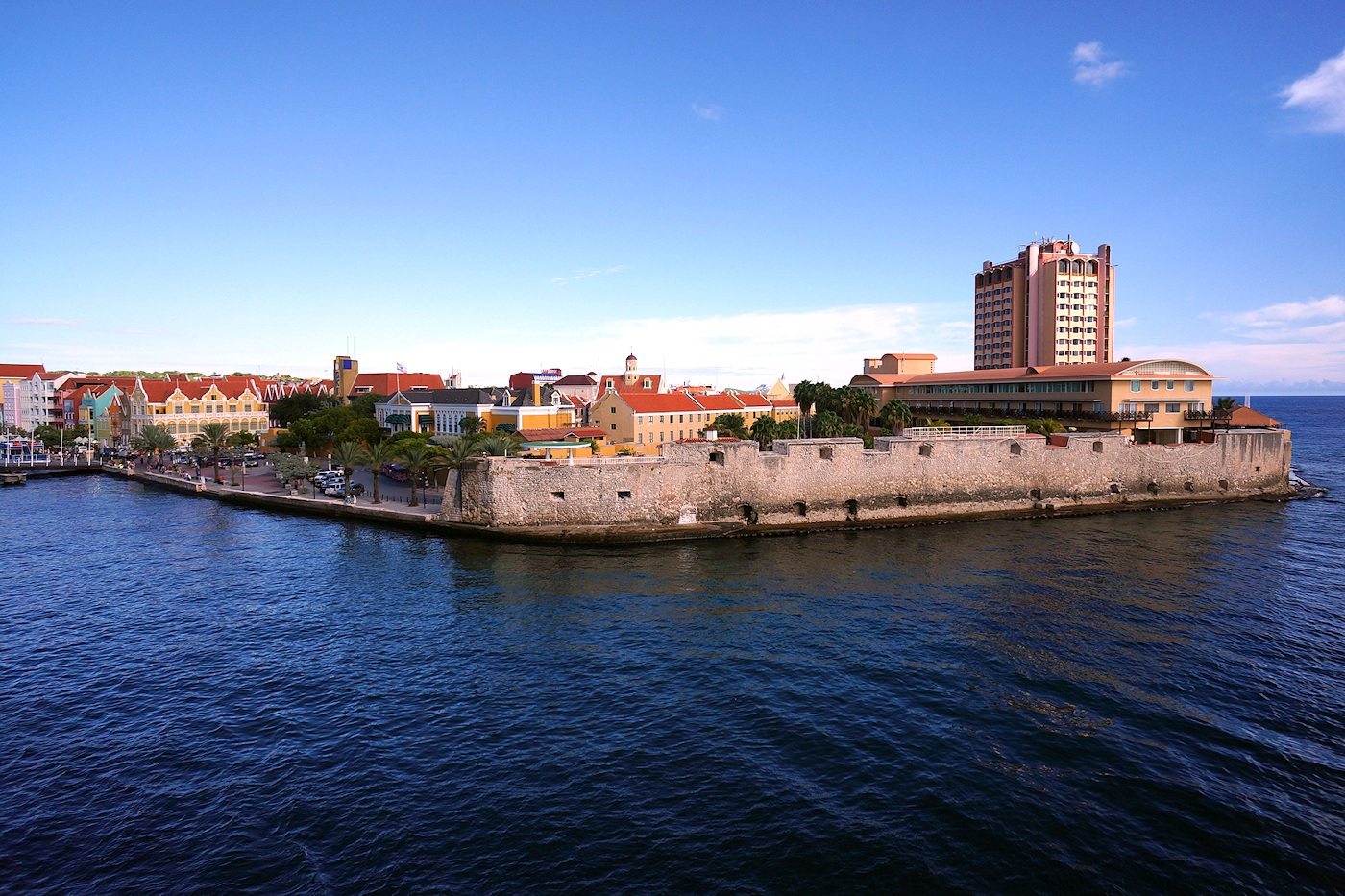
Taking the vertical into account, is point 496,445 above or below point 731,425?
below

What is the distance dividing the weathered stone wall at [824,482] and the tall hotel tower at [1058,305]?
62.9 m

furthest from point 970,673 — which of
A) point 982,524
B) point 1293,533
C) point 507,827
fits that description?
point 1293,533

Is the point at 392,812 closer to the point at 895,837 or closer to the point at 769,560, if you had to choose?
the point at 895,837

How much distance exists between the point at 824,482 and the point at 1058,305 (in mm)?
84837

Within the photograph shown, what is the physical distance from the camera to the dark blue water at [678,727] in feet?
46.4

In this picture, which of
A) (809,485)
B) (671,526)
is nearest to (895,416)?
(809,485)

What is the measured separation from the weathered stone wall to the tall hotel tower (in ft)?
206

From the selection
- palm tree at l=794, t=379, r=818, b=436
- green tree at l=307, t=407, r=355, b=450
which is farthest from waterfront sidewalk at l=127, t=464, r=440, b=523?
palm tree at l=794, t=379, r=818, b=436

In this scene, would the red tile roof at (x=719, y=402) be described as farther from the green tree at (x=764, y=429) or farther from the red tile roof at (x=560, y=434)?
the red tile roof at (x=560, y=434)

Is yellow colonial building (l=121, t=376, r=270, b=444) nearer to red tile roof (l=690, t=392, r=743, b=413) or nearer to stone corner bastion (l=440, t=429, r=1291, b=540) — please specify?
red tile roof (l=690, t=392, r=743, b=413)

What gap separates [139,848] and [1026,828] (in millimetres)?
18494

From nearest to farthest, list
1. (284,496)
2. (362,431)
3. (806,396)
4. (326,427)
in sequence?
(284,496), (362,431), (326,427), (806,396)

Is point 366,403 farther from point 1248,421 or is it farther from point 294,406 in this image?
point 1248,421

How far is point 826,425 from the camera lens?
242ft
